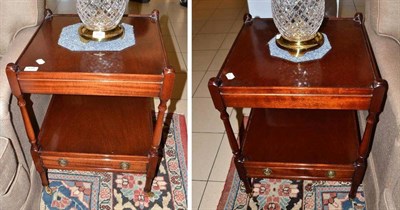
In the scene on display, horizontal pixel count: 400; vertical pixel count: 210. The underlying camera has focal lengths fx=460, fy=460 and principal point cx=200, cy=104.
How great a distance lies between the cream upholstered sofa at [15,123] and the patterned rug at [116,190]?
91mm

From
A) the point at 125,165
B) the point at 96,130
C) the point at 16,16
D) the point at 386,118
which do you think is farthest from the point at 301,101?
the point at 16,16

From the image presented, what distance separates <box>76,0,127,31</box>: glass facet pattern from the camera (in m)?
1.48

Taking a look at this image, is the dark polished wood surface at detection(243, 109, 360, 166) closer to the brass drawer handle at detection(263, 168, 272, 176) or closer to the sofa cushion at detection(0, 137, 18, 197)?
the brass drawer handle at detection(263, 168, 272, 176)

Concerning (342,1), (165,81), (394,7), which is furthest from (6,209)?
(342,1)

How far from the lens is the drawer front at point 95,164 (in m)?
1.56

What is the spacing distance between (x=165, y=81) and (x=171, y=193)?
1.85ft

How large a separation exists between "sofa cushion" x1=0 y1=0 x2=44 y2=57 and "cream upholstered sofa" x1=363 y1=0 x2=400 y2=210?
1186 mm

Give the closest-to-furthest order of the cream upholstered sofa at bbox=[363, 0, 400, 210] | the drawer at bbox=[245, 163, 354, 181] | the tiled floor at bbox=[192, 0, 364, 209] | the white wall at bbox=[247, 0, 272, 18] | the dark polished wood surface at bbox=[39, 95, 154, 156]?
the cream upholstered sofa at bbox=[363, 0, 400, 210] < the drawer at bbox=[245, 163, 354, 181] < the dark polished wood surface at bbox=[39, 95, 154, 156] < the tiled floor at bbox=[192, 0, 364, 209] < the white wall at bbox=[247, 0, 272, 18]

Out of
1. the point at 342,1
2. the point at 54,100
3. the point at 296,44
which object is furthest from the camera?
the point at 342,1

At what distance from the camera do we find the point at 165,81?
1347 millimetres

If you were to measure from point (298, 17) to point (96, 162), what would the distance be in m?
0.82

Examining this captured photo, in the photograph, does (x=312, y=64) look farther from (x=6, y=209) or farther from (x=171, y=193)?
(x=6, y=209)

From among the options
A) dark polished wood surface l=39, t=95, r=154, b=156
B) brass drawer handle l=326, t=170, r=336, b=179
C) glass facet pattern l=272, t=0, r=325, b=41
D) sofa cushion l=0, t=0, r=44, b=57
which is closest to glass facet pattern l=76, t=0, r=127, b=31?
sofa cushion l=0, t=0, r=44, b=57

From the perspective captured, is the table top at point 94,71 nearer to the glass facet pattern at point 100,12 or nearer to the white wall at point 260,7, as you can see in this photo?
the glass facet pattern at point 100,12
